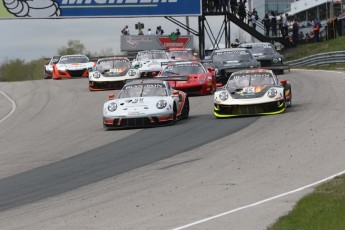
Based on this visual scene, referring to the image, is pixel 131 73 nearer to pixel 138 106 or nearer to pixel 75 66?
pixel 75 66

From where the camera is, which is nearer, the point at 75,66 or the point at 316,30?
the point at 75,66

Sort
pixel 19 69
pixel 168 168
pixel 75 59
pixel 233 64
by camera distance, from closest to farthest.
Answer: pixel 168 168
pixel 233 64
pixel 75 59
pixel 19 69

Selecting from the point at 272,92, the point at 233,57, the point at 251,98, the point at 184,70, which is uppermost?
the point at 233,57

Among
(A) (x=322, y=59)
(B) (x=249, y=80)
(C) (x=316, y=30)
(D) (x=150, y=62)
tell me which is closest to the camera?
(B) (x=249, y=80)

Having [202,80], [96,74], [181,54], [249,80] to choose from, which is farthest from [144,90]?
[181,54]

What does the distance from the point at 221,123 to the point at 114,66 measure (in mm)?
13552

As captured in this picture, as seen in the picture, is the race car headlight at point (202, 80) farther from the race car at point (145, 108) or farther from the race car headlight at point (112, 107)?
the race car headlight at point (112, 107)

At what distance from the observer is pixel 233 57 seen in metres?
32.2

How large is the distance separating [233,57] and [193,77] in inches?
191

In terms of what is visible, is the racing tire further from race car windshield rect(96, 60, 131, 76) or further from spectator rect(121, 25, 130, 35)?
spectator rect(121, 25, 130, 35)

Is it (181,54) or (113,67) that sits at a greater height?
(181,54)

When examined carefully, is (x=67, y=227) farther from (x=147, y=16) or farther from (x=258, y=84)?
(x=147, y=16)

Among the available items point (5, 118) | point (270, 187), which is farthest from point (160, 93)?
point (270, 187)

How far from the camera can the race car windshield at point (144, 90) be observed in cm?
2155
